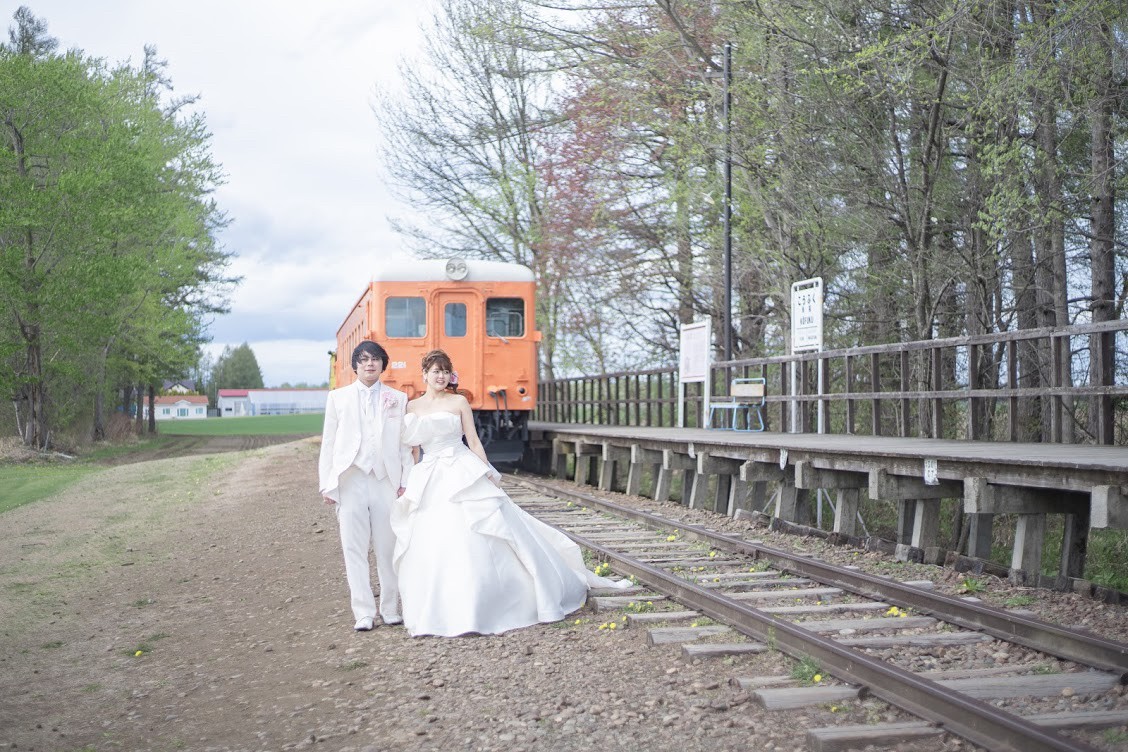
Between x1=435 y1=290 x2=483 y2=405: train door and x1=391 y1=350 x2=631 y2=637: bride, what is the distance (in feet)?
33.8

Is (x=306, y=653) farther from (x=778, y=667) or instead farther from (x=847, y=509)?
(x=847, y=509)

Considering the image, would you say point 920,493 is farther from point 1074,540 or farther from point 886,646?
point 886,646

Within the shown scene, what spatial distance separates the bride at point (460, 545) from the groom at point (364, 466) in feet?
0.36

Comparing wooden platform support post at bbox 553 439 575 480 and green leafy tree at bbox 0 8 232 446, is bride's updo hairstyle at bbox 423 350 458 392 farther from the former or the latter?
green leafy tree at bbox 0 8 232 446

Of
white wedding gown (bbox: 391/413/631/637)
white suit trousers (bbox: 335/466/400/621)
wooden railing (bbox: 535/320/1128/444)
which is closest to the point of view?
white wedding gown (bbox: 391/413/631/637)

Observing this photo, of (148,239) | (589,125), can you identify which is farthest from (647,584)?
(148,239)

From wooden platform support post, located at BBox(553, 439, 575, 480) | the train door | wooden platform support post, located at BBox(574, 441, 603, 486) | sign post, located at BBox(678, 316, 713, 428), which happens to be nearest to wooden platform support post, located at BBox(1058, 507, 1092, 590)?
sign post, located at BBox(678, 316, 713, 428)

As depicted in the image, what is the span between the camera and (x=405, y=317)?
55.9 ft

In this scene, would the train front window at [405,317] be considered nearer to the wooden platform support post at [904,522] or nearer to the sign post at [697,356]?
the sign post at [697,356]

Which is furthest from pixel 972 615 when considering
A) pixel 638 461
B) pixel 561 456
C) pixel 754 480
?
pixel 561 456

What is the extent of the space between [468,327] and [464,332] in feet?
0.32

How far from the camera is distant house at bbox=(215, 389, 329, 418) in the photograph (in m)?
134

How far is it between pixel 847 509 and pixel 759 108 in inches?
278

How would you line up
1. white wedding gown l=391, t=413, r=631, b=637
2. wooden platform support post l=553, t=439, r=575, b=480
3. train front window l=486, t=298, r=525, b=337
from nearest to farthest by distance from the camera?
white wedding gown l=391, t=413, r=631, b=637, train front window l=486, t=298, r=525, b=337, wooden platform support post l=553, t=439, r=575, b=480
